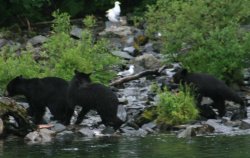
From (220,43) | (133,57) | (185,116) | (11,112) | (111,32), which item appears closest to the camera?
(11,112)

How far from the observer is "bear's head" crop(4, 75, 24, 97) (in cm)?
1706

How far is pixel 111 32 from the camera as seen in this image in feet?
114

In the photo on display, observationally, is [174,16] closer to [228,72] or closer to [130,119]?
[228,72]

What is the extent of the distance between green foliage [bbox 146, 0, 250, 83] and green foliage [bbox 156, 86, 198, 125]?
15.3 ft

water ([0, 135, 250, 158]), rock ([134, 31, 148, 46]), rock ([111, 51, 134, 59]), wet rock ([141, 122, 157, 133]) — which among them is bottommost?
water ([0, 135, 250, 158])

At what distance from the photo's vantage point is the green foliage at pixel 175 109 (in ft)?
53.4

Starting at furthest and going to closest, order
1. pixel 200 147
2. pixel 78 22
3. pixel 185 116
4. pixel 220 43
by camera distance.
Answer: pixel 78 22, pixel 220 43, pixel 185 116, pixel 200 147

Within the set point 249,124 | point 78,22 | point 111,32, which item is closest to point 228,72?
point 249,124

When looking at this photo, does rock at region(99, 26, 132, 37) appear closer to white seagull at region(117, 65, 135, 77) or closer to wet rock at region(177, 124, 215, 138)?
white seagull at region(117, 65, 135, 77)

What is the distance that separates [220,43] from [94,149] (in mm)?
8949

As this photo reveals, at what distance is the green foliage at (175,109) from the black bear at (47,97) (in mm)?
1867

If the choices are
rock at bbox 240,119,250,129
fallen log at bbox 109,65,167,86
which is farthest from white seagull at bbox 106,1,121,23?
rock at bbox 240,119,250,129

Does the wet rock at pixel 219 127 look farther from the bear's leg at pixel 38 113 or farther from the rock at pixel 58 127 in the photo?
the bear's leg at pixel 38 113

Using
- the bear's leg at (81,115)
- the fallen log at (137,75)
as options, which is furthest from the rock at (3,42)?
the bear's leg at (81,115)
